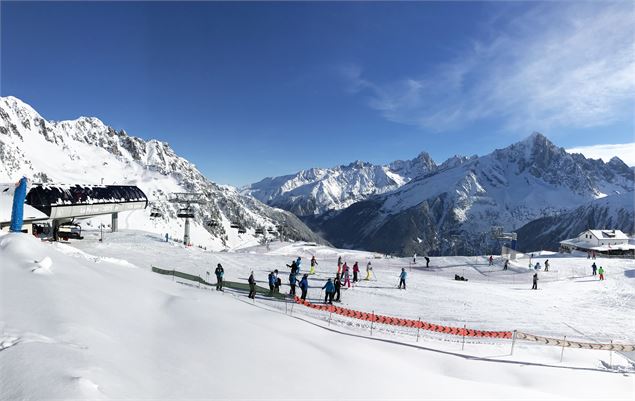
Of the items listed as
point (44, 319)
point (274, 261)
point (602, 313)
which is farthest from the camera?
point (274, 261)

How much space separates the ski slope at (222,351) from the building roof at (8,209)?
1607 centimetres

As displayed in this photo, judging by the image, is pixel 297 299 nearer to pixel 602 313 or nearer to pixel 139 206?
pixel 602 313

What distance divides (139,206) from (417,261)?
39928mm

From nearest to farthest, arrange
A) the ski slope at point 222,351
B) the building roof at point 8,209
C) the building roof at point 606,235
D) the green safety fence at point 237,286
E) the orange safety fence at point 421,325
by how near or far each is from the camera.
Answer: the ski slope at point 222,351 < the orange safety fence at point 421,325 < the green safety fence at point 237,286 < the building roof at point 8,209 < the building roof at point 606,235

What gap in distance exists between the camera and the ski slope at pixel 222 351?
7.55m

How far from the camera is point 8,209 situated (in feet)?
105

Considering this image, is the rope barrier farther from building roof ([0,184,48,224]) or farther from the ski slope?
building roof ([0,184,48,224])

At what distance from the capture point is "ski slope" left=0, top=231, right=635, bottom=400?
7551 mm

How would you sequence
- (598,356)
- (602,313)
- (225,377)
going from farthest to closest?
(602,313), (598,356), (225,377)

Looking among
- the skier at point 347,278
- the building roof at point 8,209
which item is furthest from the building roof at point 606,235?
the building roof at point 8,209

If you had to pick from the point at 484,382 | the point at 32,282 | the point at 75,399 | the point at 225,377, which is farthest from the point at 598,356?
the point at 32,282

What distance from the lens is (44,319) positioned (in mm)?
9461

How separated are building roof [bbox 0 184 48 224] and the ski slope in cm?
1607

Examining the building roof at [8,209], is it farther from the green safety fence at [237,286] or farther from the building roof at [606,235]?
the building roof at [606,235]
